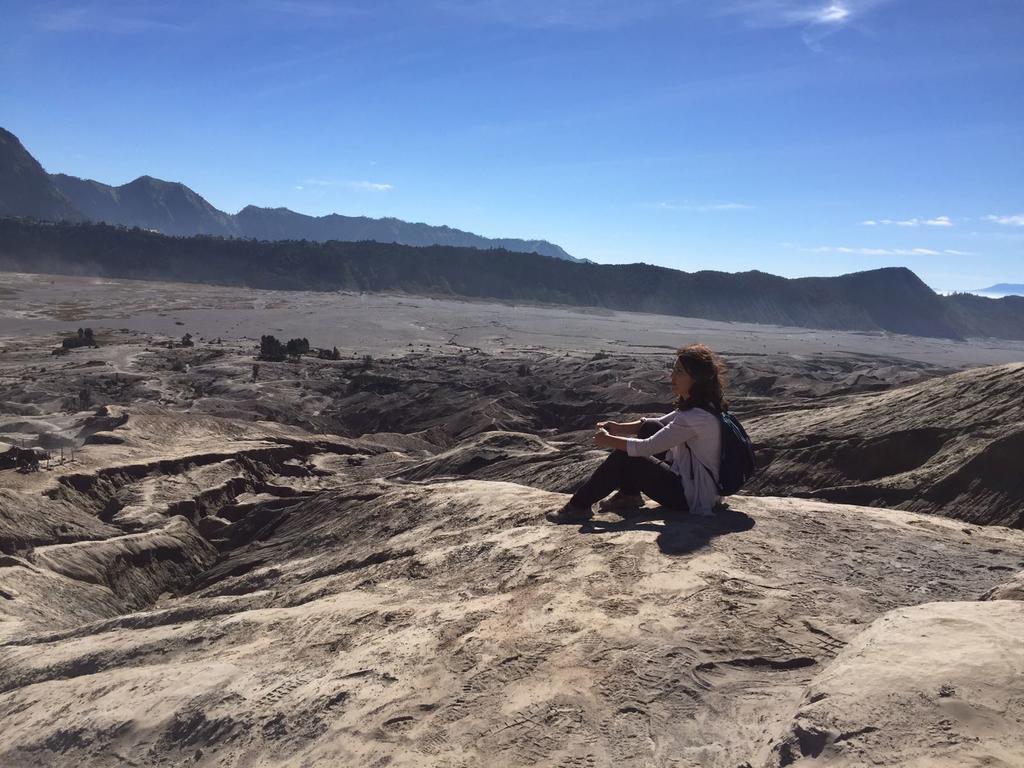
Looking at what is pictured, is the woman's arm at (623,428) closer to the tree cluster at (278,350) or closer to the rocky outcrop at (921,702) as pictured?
the rocky outcrop at (921,702)

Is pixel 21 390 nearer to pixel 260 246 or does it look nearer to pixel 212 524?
pixel 212 524

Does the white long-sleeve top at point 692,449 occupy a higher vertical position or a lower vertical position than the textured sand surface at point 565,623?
higher

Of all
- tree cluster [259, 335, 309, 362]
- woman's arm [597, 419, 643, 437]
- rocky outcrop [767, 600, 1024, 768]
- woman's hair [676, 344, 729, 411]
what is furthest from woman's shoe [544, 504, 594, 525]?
tree cluster [259, 335, 309, 362]

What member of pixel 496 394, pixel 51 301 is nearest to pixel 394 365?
pixel 496 394

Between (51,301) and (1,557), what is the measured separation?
7406 cm

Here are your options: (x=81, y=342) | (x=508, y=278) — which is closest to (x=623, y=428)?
(x=81, y=342)

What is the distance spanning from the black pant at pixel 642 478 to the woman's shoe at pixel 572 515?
188mm

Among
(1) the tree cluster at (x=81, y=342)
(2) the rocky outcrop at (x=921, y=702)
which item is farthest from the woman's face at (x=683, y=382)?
(1) the tree cluster at (x=81, y=342)

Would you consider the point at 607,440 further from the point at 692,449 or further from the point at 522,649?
the point at 522,649

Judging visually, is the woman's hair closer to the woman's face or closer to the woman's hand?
the woman's face

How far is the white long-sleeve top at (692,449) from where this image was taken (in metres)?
5.36

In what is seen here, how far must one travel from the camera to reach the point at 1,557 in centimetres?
1020

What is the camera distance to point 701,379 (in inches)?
216

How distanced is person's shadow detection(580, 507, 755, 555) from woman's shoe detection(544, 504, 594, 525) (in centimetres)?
15
